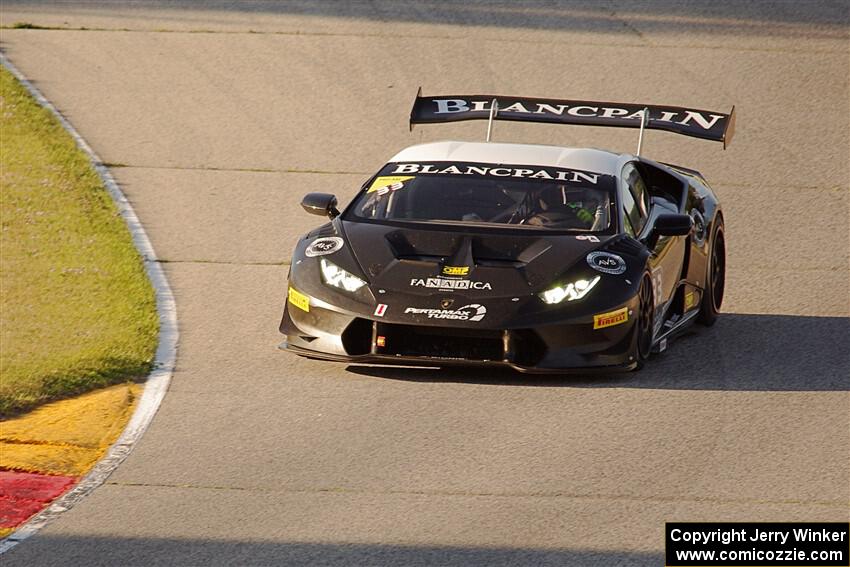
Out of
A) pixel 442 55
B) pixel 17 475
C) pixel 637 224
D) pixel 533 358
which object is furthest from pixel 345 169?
pixel 17 475

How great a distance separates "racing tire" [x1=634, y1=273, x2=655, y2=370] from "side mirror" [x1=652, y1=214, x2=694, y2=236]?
48 cm

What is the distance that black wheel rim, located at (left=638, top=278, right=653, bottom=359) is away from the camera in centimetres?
1009

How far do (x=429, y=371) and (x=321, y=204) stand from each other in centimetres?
157

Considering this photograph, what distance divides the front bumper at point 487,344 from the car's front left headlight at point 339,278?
0.59 feet

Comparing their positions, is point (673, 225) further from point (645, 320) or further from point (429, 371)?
point (429, 371)

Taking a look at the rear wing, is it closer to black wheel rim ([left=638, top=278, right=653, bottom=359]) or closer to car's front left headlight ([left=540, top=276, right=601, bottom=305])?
black wheel rim ([left=638, top=278, right=653, bottom=359])

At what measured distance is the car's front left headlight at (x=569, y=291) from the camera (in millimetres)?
9703

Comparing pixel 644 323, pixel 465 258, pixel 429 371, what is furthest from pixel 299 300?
pixel 644 323

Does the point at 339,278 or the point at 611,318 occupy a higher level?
the point at 339,278

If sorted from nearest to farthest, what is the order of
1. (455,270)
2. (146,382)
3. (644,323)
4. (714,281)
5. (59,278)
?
1. (455,270)
2. (644,323)
3. (146,382)
4. (714,281)
5. (59,278)

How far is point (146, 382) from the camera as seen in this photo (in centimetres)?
1044

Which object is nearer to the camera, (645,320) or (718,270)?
(645,320)

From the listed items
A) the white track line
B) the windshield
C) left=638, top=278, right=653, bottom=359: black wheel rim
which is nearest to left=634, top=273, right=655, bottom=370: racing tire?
left=638, top=278, right=653, bottom=359: black wheel rim

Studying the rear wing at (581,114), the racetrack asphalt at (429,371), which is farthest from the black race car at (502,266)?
the rear wing at (581,114)
